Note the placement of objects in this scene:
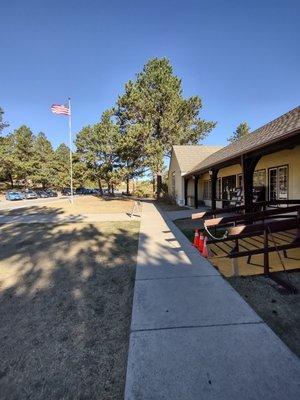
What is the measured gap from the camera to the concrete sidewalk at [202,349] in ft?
8.14

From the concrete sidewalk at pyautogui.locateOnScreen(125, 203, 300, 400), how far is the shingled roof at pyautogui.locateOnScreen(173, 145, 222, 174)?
68.1ft

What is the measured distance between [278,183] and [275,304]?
9.47 meters

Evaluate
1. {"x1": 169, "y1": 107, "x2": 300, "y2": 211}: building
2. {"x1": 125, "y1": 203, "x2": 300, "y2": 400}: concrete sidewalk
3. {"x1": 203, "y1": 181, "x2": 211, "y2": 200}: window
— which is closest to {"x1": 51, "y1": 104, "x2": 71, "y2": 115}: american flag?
{"x1": 203, "y1": 181, "x2": 211, "y2": 200}: window

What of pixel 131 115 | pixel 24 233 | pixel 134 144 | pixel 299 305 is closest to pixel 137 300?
pixel 299 305

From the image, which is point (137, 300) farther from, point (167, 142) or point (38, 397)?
point (167, 142)

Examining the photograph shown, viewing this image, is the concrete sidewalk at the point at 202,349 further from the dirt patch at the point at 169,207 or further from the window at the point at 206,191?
the window at the point at 206,191

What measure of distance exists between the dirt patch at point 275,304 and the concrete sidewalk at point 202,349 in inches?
7.1

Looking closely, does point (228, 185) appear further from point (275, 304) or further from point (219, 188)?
point (275, 304)

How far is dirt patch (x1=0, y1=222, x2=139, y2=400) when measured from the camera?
2.76 metres

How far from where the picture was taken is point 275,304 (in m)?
4.25

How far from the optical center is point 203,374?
2.67 meters

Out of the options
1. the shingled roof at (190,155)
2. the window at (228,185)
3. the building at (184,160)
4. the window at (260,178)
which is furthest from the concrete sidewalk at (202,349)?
the shingled roof at (190,155)

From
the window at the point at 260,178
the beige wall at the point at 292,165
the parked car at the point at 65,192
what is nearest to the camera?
the beige wall at the point at 292,165

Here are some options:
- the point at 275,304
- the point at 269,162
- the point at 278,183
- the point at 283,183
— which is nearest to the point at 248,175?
the point at 283,183
